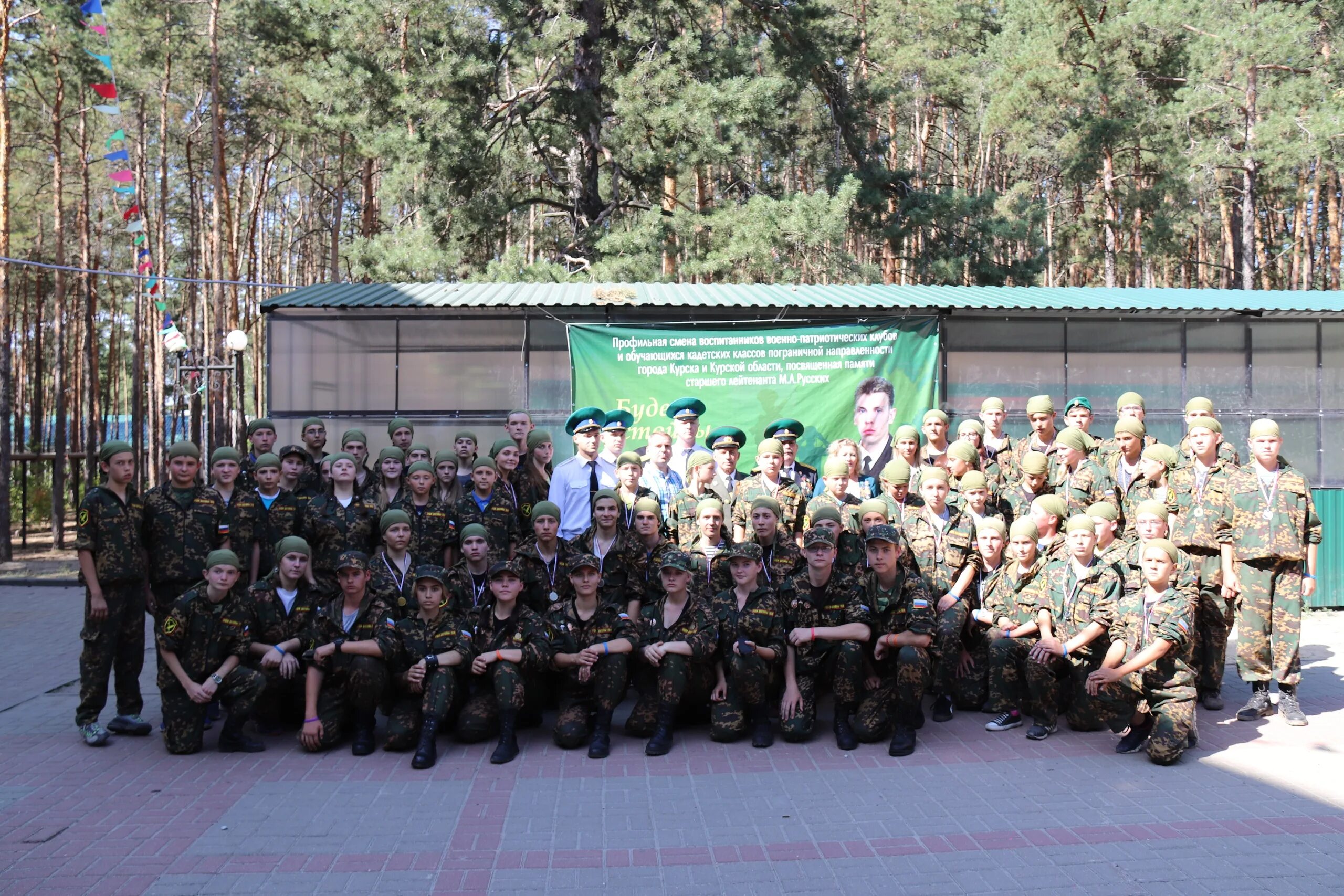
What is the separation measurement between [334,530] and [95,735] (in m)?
1.69

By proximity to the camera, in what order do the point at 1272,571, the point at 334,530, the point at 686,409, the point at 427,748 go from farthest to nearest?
the point at 686,409, the point at 334,530, the point at 1272,571, the point at 427,748

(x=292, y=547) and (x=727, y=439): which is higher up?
(x=727, y=439)

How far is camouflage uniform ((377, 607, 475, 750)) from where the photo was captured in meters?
5.26

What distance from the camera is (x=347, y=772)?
5.01 m

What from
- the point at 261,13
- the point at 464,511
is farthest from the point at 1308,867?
the point at 261,13

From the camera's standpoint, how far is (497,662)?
5336mm

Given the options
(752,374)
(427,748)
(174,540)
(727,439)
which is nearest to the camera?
(427,748)

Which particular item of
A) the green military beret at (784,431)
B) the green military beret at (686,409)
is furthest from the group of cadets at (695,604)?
the green military beret at (686,409)

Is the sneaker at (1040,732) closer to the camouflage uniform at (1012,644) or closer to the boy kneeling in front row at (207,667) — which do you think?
the camouflage uniform at (1012,644)

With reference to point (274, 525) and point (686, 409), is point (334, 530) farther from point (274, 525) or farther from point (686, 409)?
point (686, 409)

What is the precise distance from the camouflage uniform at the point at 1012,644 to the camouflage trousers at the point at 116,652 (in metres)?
4.97

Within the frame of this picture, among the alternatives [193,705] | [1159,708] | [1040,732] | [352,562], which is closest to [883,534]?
[1040,732]

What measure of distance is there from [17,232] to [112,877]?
27547 millimetres

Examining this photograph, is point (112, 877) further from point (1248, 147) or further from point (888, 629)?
point (1248, 147)
